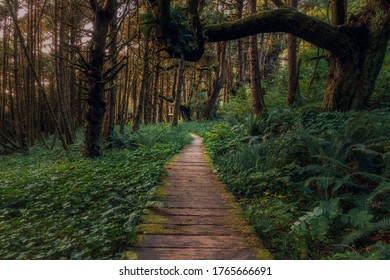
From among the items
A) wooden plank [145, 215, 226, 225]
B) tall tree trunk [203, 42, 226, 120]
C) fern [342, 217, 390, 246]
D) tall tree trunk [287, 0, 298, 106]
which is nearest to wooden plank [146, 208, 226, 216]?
wooden plank [145, 215, 226, 225]

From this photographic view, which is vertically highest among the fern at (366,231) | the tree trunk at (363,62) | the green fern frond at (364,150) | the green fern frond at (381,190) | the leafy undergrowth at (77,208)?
the tree trunk at (363,62)

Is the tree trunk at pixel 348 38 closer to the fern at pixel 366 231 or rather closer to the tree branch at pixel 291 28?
the tree branch at pixel 291 28

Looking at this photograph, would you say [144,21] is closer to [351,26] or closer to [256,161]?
[256,161]

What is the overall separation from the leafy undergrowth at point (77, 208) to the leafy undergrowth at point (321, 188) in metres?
1.71

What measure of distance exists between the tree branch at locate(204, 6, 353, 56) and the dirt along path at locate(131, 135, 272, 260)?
13.3 ft

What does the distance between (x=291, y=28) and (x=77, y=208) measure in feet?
20.5

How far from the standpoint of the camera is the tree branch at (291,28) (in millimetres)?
6938

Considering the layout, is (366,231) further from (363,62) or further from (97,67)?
(97,67)

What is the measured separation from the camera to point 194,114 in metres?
33.7

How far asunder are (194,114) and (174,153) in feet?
79.0

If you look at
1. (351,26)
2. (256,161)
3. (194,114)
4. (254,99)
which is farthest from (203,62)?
(256,161)

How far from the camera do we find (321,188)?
449cm

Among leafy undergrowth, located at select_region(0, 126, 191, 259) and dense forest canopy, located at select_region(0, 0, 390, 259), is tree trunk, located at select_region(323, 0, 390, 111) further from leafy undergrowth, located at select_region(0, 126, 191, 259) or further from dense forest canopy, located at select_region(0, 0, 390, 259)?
leafy undergrowth, located at select_region(0, 126, 191, 259)

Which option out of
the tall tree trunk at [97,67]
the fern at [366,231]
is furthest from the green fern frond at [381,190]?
the tall tree trunk at [97,67]
